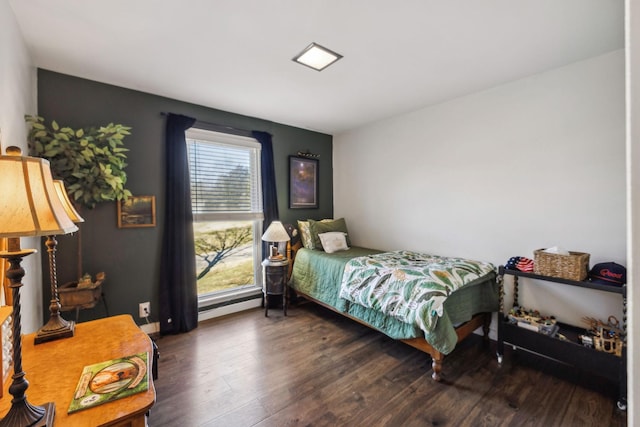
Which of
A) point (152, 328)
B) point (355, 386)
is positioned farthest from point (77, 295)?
point (355, 386)

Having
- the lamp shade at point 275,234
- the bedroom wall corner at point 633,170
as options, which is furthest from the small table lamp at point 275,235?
the bedroom wall corner at point 633,170

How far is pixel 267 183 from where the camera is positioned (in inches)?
139

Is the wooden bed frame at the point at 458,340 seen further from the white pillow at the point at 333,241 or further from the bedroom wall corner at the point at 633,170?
the bedroom wall corner at the point at 633,170

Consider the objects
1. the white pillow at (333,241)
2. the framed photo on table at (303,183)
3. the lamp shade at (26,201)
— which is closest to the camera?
the lamp shade at (26,201)

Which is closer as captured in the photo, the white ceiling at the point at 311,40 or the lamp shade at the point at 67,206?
the lamp shade at the point at 67,206

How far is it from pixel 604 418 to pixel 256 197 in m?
3.59

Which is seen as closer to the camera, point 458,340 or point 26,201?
point 26,201

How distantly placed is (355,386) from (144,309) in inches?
87.2

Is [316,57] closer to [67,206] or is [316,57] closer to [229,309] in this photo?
[67,206]

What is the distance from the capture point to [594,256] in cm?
212

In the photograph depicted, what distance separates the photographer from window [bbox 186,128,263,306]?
10.3 ft

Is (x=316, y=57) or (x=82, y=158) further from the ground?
(x=316, y=57)

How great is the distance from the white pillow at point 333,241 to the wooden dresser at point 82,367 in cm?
228

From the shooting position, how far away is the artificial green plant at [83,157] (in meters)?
2.01
